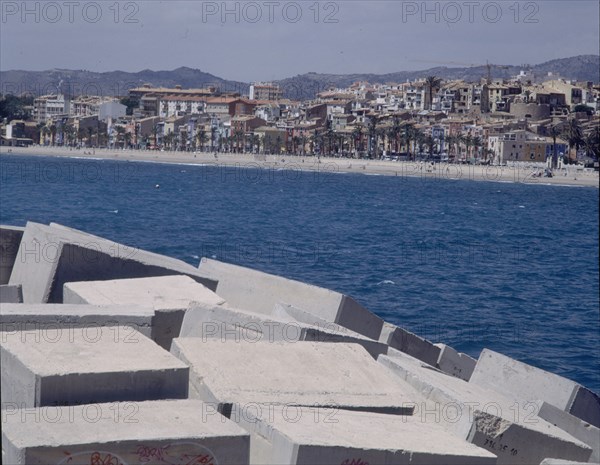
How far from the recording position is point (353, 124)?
4887 inches

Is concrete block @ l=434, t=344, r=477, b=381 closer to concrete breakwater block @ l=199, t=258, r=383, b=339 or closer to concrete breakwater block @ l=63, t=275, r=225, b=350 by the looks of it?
concrete breakwater block @ l=199, t=258, r=383, b=339

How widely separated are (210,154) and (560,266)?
89.9 meters

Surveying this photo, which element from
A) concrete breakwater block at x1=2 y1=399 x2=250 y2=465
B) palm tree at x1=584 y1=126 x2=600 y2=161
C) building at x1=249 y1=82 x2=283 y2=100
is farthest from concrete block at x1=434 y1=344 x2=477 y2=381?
building at x1=249 y1=82 x2=283 y2=100

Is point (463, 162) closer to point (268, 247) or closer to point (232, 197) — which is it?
point (232, 197)

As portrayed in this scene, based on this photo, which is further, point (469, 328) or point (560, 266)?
point (560, 266)

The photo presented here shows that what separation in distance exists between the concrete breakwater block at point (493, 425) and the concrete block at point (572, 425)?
627mm

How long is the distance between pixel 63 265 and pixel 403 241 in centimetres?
2671

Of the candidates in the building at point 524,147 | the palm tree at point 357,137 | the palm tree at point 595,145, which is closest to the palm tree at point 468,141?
the building at point 524,147

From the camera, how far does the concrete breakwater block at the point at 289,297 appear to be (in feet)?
25.8

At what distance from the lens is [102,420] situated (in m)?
4.08

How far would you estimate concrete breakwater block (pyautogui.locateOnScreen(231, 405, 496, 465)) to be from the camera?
162 inches

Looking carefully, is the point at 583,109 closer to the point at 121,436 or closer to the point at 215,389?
the point at 215,389

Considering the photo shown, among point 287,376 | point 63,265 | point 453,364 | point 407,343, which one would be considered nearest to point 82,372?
point 287,376

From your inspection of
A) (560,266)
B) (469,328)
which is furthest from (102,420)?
(560,266)
